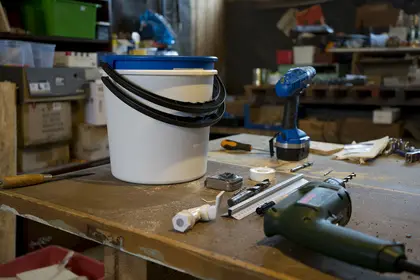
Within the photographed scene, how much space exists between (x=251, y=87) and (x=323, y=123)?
632mm

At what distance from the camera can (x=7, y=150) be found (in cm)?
198

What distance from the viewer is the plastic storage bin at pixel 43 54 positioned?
96.5 inches

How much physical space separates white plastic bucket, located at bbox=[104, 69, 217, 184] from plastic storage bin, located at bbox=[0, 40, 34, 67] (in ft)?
4.81

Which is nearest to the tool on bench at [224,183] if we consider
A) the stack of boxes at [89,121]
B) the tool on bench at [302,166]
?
the tool on bench at [302,166]

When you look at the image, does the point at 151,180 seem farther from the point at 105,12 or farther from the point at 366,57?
the point at 366,57

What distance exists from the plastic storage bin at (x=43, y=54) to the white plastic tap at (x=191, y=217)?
1932 millimetres

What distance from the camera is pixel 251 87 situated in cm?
335

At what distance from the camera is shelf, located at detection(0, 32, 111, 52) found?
8.02 feet

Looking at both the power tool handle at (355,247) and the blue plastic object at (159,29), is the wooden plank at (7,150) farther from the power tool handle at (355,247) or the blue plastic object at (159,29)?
the power tool handle at (355,247)

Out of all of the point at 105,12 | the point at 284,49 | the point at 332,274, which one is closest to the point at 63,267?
the point at 332,274

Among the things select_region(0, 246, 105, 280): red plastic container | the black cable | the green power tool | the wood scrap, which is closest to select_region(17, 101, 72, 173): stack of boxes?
select_region(0, 246, 105, 280): red plastic container

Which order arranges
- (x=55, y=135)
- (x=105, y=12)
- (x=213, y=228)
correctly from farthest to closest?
(x=105, y=12)
(x=55, y=135)
(x=213, y=228)

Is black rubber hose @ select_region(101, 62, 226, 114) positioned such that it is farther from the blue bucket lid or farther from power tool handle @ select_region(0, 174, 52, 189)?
Answer: power tool handle @ select_region(0, 174, 52, 189)

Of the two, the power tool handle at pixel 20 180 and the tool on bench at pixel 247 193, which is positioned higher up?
the power tool handle at pixel 20 180
